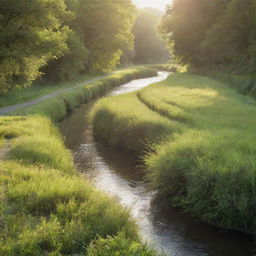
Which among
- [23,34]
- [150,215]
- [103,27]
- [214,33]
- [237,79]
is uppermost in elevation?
[103,27]

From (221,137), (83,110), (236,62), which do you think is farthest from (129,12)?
(221,137)

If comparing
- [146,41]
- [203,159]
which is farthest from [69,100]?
[146,41]

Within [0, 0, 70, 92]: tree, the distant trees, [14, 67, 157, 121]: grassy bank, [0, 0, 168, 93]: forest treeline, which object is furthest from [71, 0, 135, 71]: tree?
the distant trees

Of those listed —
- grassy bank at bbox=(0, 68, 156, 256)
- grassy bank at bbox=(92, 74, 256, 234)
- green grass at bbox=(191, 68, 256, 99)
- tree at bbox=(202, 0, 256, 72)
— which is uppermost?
tree at bbox=(202, 0, 256, 72)

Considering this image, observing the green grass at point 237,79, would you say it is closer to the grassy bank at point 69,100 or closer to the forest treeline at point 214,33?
the forest treeline at point 214,33

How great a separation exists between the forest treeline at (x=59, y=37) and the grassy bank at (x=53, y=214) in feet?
16.1

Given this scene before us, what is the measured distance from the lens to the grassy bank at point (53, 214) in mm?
6879

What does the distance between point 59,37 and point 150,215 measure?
32.0ft

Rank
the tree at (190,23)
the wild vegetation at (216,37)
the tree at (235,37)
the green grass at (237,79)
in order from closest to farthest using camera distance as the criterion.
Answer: the green grass at (237,79) < the wild vegetation at (216,37) < the tree at (235,37) < the tree at (190,23)

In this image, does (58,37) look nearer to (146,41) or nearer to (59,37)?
(59,37)

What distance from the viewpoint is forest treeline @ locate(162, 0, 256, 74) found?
44594 millimetres

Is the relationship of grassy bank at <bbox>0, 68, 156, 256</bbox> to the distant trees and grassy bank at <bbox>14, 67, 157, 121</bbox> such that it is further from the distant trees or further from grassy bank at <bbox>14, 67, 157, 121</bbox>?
the distant trees

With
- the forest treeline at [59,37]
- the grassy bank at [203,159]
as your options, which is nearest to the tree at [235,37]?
the forest treeline at [59,37]

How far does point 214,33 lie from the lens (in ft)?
164
